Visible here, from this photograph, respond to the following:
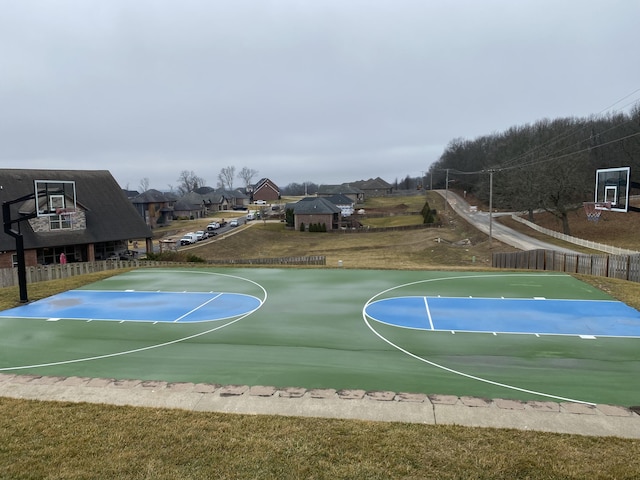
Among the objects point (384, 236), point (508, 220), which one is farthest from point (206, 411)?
point (508, 220)

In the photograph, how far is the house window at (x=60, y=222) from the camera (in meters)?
33.8

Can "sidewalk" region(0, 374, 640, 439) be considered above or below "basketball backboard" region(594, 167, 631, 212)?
below

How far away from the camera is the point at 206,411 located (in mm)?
8578

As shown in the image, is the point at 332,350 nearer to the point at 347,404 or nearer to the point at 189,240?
the point at 347,404

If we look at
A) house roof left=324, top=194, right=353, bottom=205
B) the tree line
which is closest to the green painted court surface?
the tree line

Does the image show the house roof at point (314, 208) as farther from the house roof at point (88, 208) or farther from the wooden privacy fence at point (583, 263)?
the wooden privacy fence at point (583, 263)

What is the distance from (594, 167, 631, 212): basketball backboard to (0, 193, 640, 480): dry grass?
16.3m

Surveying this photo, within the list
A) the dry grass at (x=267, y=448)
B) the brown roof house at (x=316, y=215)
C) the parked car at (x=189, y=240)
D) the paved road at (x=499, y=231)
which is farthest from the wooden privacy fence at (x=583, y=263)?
the brown roof house at (x=316, y=215)

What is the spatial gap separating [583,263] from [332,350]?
19821 millimetres

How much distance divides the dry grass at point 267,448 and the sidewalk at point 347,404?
18.6 inches

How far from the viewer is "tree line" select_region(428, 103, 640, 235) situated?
49844 millimetres

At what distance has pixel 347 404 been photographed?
8891mm

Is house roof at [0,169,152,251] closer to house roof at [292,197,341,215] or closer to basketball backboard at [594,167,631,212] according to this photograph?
basketball backboard at [594,167,631,212]

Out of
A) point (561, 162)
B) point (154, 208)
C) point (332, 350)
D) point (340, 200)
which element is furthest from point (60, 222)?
point (340, 200)
